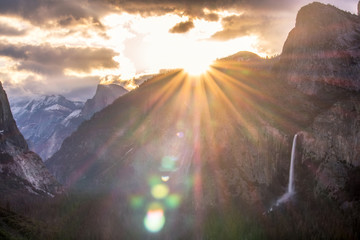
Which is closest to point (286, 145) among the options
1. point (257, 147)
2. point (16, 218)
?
point (257, 147)

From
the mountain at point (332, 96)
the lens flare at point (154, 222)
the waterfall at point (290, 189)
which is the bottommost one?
the lens flare at point (154, 222)

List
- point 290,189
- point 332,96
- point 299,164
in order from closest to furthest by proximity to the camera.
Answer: point 299,164
point 290,189
point 332,96

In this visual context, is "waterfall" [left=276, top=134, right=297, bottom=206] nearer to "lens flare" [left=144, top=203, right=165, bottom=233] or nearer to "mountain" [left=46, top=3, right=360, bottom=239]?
"mountain" [left=46, top=3, right=360, bottom=239]

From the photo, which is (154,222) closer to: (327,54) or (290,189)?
(290,189)

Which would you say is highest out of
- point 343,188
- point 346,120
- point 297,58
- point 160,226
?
point 297,58

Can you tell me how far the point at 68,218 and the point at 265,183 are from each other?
109 meters

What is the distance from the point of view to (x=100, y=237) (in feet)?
538

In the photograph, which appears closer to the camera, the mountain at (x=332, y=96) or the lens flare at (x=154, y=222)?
the mountain at (x=332, y=96)

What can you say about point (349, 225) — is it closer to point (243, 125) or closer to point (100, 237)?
point (243, 125)

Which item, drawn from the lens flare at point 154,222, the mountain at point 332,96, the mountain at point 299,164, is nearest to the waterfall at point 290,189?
the mountain at point 299,164

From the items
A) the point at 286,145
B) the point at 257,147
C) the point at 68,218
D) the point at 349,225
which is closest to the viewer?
the point at 349,225

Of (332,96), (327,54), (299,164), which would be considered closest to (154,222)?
(299,164)

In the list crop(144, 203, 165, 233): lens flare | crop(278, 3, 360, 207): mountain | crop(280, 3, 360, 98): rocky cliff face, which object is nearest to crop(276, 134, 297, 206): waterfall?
crop(278, 3, 360, 207): mountain

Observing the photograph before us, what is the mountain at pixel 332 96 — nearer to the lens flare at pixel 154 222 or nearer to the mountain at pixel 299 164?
the mountain at pixel 299 164
